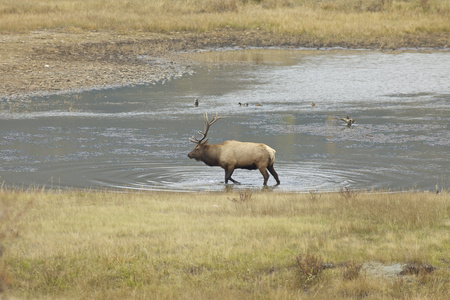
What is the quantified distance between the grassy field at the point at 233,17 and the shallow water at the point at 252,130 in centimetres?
1111

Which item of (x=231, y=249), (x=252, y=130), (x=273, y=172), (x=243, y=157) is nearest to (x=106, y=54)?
(x=252, y=130)

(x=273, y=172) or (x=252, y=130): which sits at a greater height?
(x=273, y=172)

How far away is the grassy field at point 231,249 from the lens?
7.65 m

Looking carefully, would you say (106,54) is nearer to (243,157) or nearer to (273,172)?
(243,157)

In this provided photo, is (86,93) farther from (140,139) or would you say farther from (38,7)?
(38,7)

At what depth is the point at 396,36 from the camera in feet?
148

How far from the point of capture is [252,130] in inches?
837

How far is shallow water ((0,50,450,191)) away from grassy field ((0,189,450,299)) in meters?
3.62

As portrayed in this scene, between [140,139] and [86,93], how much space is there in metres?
8.91

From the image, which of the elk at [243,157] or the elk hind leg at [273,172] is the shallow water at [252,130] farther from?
the elk at [243,157]

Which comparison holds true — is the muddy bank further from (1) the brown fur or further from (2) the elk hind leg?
(2) the elk hind leg

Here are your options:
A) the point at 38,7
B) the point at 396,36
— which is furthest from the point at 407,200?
the point at 38,7

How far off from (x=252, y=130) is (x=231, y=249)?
1269 centimetres

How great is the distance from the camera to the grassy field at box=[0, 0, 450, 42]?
44.8m
